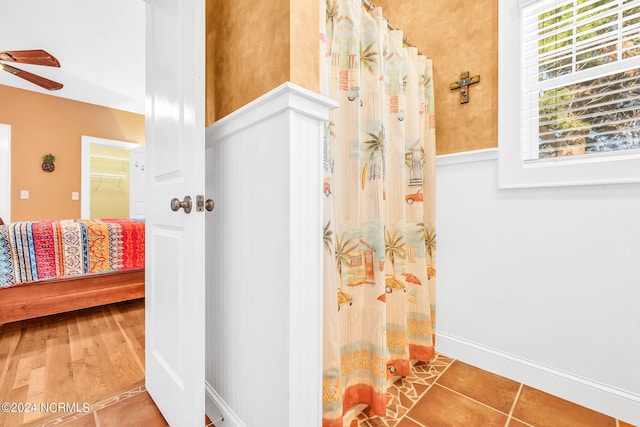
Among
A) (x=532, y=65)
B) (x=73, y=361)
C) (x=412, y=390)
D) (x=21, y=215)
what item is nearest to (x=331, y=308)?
(x=412, y=390)

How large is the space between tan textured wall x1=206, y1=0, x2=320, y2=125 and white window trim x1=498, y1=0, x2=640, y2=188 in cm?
113

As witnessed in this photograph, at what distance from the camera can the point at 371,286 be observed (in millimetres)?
1167

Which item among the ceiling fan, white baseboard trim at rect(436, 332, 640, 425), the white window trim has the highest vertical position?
the ceiling fan

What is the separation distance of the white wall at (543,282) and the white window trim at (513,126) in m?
0.05

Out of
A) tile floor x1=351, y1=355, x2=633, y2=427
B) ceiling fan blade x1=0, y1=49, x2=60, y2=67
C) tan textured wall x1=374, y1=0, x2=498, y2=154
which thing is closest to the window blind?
tan textured wall x1=374, y1=0, x2=498, y2=154

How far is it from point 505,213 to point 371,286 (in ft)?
2.88

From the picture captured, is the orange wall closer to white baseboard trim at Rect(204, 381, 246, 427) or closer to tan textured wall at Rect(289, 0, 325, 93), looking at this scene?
white baseboard trim at Rect(204, 381, 246, 427)

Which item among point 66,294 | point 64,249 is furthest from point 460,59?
point 66,294

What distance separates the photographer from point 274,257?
824 mm

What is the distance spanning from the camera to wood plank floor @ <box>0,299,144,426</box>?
125cm

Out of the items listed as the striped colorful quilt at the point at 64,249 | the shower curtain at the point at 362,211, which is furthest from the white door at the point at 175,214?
the striped colorful quilt at the point at 64,249

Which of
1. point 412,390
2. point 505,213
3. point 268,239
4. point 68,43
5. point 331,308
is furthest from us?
point 68,43

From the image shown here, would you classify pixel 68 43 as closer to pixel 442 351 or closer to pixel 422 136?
pixel 422 136

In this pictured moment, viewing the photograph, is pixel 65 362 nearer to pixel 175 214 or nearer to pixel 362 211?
pixel 175 214
